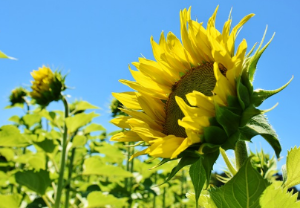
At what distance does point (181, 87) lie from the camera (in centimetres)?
120

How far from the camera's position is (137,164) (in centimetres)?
418

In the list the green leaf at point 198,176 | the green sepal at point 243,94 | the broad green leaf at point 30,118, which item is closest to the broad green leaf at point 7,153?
the broad green leaf at point 30,118

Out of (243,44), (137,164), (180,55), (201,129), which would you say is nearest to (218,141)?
(201,129)

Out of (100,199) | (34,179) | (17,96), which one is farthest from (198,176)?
(17,96)

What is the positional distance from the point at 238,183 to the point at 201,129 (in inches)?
7.1

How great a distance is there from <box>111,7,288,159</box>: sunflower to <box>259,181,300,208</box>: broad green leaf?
0.48 feet

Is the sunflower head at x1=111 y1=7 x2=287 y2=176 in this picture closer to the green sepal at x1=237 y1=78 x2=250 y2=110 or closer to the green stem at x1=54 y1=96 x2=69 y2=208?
the green sepal at x1=237 y1=78 x2=250 y2=110

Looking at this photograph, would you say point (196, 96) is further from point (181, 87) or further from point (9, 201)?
point (9, 201)

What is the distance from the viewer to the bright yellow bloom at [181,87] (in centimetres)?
93

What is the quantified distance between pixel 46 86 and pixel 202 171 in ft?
7.34

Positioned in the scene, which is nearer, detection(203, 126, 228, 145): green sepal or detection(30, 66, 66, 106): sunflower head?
detection(203, 126, 228, 145): green sepal

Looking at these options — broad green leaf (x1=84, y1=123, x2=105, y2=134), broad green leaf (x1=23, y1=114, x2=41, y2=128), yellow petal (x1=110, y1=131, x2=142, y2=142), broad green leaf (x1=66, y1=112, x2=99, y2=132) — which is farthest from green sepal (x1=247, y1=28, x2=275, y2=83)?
broad green leaf (x1=23, y1=114, x2=41, y2=128)

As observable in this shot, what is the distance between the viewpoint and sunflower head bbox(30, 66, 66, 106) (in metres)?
2.84

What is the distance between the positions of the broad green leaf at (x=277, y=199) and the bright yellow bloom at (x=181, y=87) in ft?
0.72
